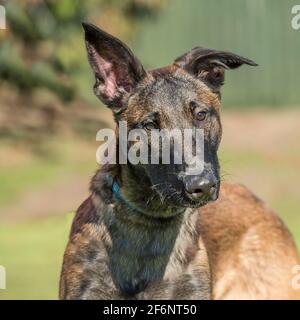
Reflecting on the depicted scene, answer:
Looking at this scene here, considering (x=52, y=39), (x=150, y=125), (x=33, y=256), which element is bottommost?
(x=33, y=256)

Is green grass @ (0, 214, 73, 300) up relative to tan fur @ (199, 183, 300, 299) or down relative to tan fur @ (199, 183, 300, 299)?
down

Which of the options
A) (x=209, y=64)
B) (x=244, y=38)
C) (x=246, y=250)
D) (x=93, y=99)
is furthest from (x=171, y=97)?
(x=244, y=38)

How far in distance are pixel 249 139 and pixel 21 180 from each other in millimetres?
5440

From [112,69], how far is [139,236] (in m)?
1.12

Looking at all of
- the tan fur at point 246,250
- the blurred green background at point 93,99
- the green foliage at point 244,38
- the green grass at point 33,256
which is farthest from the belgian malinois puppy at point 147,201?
the green foliage at point 244,38

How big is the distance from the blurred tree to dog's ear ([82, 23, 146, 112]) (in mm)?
16090

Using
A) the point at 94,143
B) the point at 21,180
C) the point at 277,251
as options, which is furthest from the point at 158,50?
the point at 277,251

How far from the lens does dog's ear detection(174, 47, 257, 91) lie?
6610mm

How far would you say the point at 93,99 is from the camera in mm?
25109

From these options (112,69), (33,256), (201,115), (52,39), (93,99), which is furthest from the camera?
(93,99)

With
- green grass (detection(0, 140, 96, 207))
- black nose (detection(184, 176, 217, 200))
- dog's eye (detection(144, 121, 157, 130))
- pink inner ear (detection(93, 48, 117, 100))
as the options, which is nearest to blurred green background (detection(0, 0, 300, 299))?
green grass (detection(0, 140, 96, 207))

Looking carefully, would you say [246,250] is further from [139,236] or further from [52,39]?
[52,39]

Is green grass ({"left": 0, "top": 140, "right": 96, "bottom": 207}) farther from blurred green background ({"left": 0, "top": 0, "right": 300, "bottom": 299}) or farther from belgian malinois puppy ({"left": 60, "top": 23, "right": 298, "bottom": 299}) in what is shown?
belgian malinois puppy ({"left": 60, "top": 23, "right": 298, "bottom": 299})

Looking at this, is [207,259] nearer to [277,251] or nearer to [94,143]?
[277,251]
